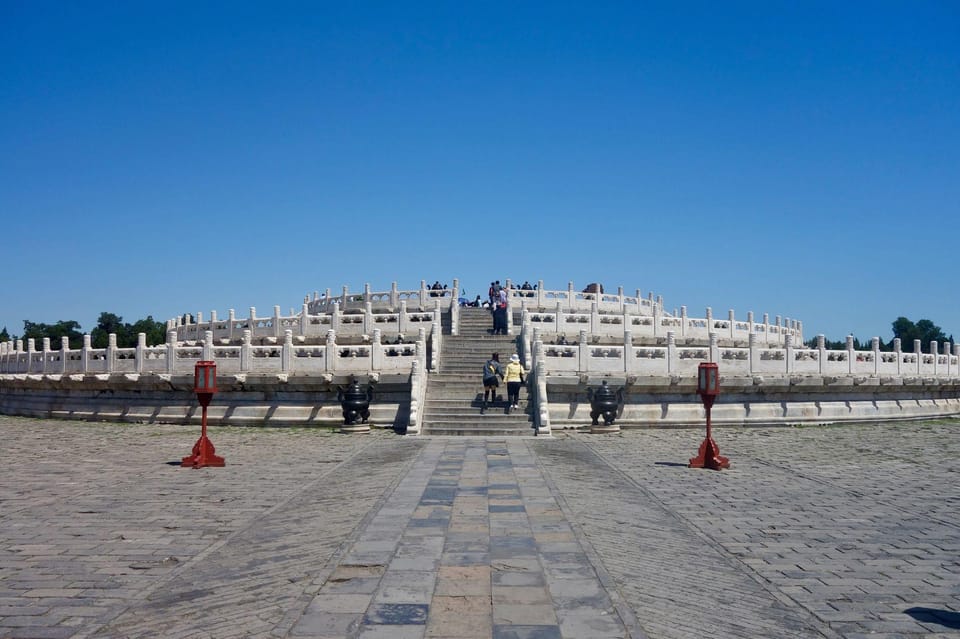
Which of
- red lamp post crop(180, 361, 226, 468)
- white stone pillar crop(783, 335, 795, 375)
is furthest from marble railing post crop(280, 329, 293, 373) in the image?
white stone pillar crop(783, 335, 795, 375)

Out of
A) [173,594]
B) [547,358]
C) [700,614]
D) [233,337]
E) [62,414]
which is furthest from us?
[233,337]

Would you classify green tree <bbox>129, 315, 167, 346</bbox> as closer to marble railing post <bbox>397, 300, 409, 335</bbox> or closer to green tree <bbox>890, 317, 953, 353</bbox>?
marble railing post <bbox>397, 300, 409, 335</bbox>

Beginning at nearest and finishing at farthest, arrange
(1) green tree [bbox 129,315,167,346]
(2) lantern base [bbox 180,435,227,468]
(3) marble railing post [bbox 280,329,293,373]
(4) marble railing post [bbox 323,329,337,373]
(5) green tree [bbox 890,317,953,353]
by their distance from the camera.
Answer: (2) lantern base [bbox 180,435,227,468] < (4) marble railing post [bbox 323,329,337,373] < (3) marble railing post [bbox 280,329,293,373] < (1) green tree [bbox 129,315,167,346] < (5) green tree [bbox 890,317,953,353]

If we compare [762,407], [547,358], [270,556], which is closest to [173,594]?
[270,556]

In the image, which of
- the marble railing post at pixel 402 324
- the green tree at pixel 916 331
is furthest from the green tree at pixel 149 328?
the green tree at pixel 916 331

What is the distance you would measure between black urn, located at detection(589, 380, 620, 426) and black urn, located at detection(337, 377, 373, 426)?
18.4ft

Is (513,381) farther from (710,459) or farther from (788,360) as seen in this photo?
(788,360)

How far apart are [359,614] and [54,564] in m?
3.58

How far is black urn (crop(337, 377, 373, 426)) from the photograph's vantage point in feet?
63.5

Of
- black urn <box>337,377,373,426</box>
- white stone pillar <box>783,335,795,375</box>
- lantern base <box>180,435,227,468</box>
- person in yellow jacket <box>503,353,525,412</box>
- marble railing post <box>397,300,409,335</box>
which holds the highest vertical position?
marble railing post <box>397,300,409,335</box>

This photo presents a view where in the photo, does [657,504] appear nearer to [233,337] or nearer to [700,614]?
[700,614]

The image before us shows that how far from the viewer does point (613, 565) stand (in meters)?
7.00

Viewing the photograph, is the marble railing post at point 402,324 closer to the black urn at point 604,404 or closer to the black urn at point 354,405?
the black urn at point 354,405

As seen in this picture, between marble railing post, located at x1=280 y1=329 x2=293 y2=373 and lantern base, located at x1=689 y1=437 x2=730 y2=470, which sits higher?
marble railing post, located at x1=280 y1=329 x2=293 y2=373
